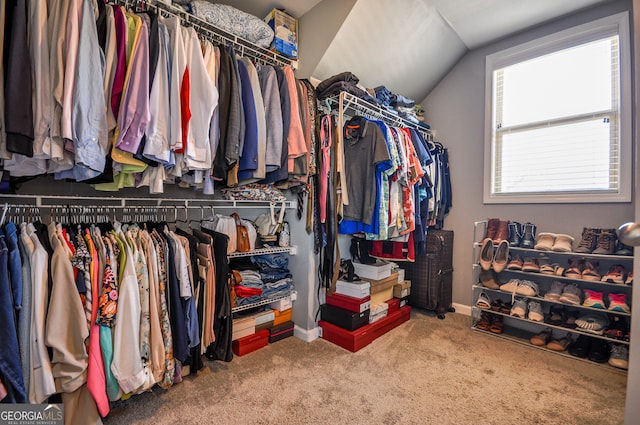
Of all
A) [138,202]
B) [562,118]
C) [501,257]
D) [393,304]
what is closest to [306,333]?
[393,304]

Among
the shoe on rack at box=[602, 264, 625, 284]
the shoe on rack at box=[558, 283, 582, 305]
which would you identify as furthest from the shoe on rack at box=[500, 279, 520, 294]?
the shoe on rack at box=[602, 264, 625, 284]

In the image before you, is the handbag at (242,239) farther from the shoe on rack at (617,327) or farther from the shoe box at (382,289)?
the shoe on rack at (617,327)

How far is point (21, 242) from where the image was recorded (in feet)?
3.84

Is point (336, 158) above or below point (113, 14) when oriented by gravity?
below

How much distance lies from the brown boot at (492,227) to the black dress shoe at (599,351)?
3.15 feet

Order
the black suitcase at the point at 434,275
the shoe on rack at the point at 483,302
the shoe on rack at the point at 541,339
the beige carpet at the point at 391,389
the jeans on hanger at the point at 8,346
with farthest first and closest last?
the black suitcase at the point at 434,275, the shoe on rack at the point at 483,302, the shoe on rack at the point at 541,339, the beige carpet at the point at 391,389, the jeans on hanger at the point at 8,346

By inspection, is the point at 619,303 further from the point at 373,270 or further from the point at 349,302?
the point at 349,302

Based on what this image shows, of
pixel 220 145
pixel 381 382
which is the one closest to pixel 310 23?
pixel 220 145

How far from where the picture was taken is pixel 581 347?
211cm

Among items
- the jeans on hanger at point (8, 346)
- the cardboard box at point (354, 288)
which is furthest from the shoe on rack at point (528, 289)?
the jeans on hanger at point (8, 346)

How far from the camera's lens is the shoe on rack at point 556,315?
7.30ft

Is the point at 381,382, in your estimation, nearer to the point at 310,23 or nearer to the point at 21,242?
the point at 21,242

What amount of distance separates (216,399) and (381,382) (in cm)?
93

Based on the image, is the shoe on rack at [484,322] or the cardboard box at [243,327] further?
the shoe on rack at [484,322]
